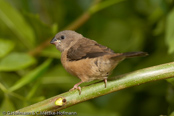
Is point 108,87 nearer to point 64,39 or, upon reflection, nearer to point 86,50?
point 86,50

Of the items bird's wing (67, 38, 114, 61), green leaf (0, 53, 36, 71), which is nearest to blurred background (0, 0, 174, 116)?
green leaf (0, 53, 36, 71)

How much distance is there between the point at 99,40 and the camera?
4.10 meters

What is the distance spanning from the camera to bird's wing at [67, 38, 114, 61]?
104 inches

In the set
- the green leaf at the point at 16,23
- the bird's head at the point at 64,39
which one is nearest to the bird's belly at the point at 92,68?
the bird's head at the point at 64,39

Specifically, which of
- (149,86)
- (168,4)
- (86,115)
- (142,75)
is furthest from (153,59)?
(142,75)

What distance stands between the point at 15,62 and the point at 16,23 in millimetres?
776

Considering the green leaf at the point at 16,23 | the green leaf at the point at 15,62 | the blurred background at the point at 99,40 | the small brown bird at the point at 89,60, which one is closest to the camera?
the small brown bird at the point at 89,60

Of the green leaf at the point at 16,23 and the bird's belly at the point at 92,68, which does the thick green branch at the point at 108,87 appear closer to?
the bird's belly at the point at 92,68

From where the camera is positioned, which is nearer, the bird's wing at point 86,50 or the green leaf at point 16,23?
the bird's wing at point 86,50

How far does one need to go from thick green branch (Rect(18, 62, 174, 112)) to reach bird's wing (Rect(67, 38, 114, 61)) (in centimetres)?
55

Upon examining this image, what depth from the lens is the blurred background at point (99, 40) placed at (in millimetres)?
3433

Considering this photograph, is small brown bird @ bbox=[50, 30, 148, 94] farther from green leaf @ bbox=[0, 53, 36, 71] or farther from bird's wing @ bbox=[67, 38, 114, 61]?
green leaf @ bbox=[0, 53, 36, 71]

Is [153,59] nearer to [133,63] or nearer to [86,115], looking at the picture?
[133,63]

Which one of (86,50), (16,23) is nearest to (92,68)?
(86,50)
